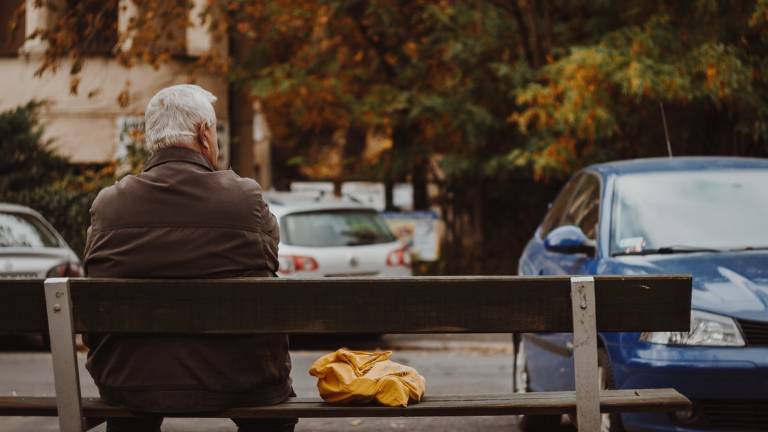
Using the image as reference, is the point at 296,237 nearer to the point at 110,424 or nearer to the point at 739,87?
the point at 739,87

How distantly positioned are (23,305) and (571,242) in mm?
3367

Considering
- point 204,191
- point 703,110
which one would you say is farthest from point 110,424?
point 703,110

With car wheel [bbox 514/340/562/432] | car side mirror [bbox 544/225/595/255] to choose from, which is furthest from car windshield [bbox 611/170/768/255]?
car wheel [bbox 514/340/562/432]

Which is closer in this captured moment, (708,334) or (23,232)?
(708,334)

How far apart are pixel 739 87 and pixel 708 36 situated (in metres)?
0.86

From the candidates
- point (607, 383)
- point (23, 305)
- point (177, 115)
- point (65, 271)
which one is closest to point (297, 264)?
point (65, 271)

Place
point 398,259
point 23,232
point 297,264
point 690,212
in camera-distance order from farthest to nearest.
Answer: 1. point 398,259
2. point 297,264
3. point 23,232
4. point 690,212

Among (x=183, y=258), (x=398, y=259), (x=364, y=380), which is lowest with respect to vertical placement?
(x=398, y=259)

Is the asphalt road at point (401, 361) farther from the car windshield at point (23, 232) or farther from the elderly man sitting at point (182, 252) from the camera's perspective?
the elderly man sitting at point (182, 252)

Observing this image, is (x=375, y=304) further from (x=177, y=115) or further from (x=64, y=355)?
(x=64, y=355)

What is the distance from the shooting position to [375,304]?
4.50m

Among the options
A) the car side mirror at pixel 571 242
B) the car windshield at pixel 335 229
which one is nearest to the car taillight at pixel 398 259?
the car windshield at pixel 335 229

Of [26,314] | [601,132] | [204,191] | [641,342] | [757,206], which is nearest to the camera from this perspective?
[204,191]

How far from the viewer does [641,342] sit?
6059 millimetres
